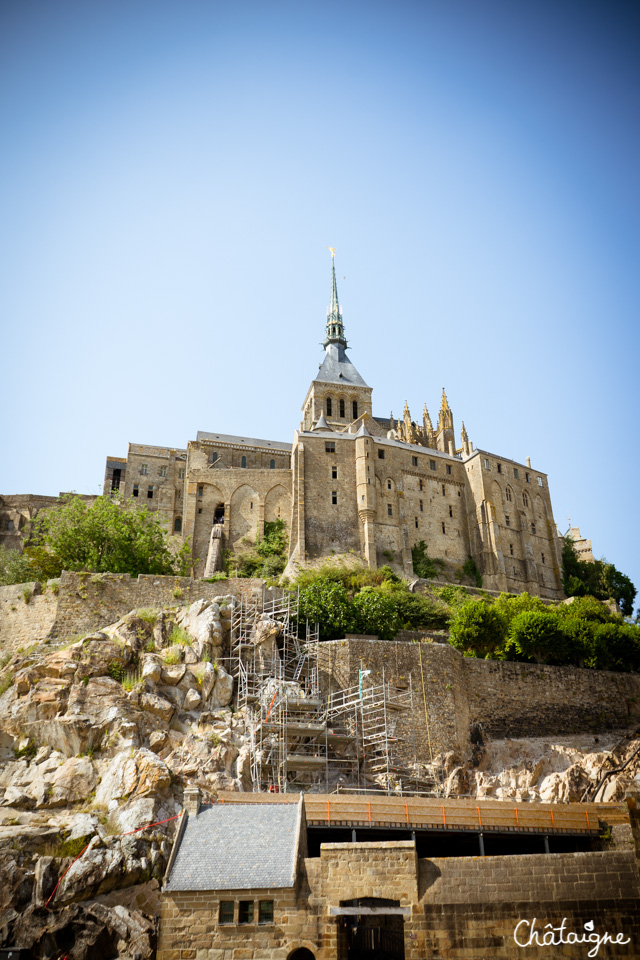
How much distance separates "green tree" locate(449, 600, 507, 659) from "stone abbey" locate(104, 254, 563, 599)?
1435 cm

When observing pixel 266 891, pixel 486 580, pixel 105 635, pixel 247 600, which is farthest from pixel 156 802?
pixel 486 580

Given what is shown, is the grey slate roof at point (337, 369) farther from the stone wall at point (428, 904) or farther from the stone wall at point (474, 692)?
the stone wall at point (428, 904)

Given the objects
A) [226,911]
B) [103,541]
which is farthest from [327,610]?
[226,911]

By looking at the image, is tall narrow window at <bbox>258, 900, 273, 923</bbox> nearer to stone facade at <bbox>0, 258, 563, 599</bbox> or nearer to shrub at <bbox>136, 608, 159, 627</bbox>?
shrub at <bbox>136, 608, 159, 627</bbox>

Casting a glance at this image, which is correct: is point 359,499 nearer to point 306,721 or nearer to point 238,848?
point 306,721

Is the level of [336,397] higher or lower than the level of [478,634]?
higher

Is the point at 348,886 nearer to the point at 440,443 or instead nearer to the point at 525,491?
the point at 525,491

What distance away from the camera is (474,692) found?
35.2m

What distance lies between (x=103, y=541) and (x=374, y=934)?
24.1 metres

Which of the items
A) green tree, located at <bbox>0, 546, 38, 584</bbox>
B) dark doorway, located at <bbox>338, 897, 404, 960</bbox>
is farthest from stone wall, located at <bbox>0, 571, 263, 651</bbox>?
dark doorway, located at <bbox>338, 897, 404, 960</bbox>

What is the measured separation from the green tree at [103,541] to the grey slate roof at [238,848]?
784 inches

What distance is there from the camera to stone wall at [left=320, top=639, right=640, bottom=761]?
32.8 m

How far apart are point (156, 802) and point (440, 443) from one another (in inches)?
1929

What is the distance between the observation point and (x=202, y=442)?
66000mm
